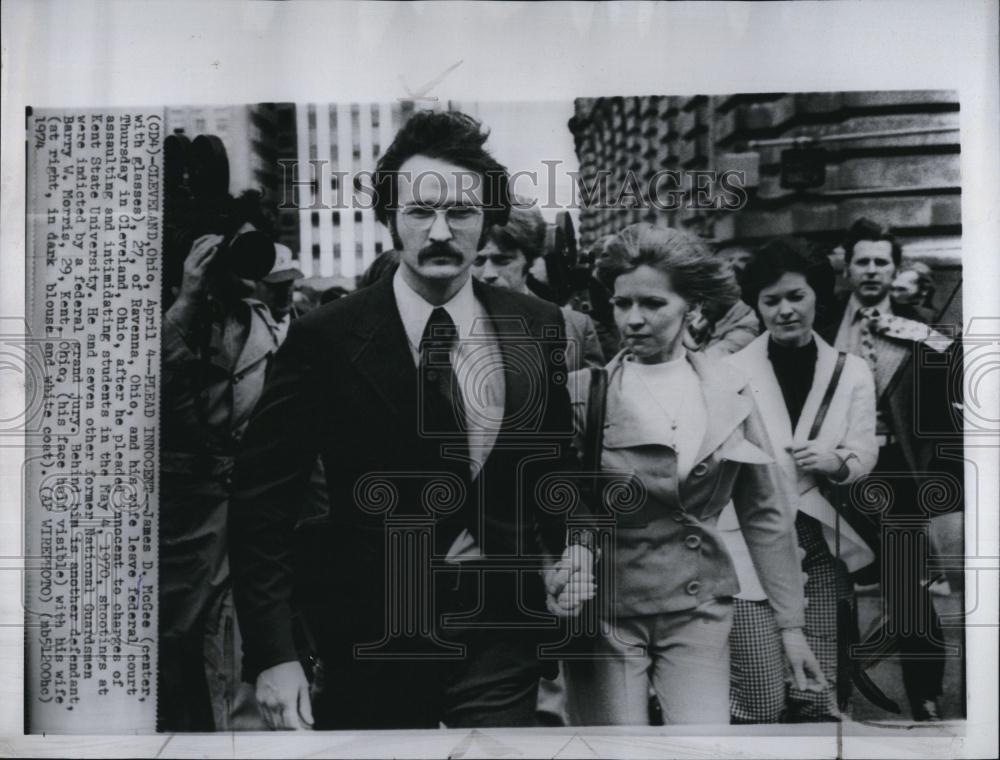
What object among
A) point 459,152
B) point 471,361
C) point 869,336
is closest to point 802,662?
point 869,336

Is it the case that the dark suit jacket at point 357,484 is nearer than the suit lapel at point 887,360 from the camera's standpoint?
Yes

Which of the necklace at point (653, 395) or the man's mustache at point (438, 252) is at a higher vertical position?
the man's mustache at point (438, 252)

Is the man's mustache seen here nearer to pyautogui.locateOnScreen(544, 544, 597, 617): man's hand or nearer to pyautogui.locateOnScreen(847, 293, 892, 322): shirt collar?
pyautogui.locateOnScreen(544, 544, 597, 617): man's hand

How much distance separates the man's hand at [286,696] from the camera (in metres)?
3.78

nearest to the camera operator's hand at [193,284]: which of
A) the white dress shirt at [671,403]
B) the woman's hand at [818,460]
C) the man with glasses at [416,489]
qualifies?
the man with glasses at [416,489]

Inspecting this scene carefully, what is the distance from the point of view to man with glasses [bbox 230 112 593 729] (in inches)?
148

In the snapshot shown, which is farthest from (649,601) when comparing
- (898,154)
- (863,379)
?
(898,154)

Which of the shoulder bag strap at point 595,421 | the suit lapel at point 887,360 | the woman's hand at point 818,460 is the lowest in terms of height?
the woman's hand at point 818,460

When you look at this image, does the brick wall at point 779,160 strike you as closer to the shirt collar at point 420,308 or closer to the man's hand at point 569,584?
the shirt collar at point 420,308

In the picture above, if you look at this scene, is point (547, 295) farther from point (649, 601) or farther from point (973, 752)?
point (973, 752)

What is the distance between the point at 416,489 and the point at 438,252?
0.90 meters

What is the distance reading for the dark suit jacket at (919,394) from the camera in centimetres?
387

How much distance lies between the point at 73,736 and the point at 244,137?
239 cm

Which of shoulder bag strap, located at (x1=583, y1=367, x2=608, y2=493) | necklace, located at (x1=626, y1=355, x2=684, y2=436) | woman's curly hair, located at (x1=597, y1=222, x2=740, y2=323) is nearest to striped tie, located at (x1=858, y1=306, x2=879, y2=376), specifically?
woman's curly hair, located at (x1=597, y1=222, x2=740, y2=323)
